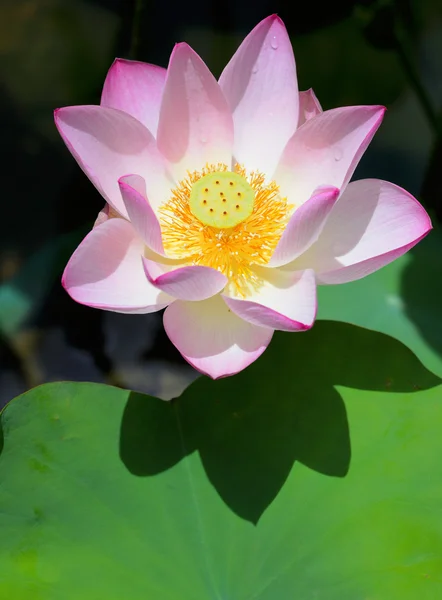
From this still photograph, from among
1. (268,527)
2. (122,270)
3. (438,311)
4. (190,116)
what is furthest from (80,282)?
(438,311)

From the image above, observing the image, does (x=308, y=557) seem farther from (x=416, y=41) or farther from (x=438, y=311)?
(x=416, y=41)

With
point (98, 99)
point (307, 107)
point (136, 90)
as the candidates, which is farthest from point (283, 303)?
point (98, 99)

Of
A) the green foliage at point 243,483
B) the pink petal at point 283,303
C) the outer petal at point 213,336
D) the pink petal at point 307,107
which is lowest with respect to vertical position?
the green foliage at point 243,483

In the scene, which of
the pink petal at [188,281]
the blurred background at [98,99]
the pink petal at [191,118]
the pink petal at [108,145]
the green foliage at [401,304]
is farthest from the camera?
the blurred background at [98,99]

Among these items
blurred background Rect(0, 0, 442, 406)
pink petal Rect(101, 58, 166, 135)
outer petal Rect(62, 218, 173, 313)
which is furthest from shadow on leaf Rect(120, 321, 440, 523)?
blurred background Rect(0, 0, 442, 406)

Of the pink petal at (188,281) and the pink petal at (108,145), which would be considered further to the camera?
the pink petal at (108,145)

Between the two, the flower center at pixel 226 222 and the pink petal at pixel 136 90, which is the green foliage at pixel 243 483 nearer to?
the flower center at pixel 226 222

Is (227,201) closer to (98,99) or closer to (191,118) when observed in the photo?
(191,118)

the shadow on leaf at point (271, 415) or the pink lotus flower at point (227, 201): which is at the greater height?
the pink lotus flower at point (227, 201)

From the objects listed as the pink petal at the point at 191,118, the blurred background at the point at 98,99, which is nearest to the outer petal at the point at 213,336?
the pink petal at the point at 191,118

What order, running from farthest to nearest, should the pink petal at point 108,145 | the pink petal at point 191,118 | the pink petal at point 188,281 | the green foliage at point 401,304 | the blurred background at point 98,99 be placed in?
the blurred background at point 98,99
the green foliage at point 401,304
the pink petal at point 191,118
the pink petal at point 108,145
the pink petal at point 188,281
